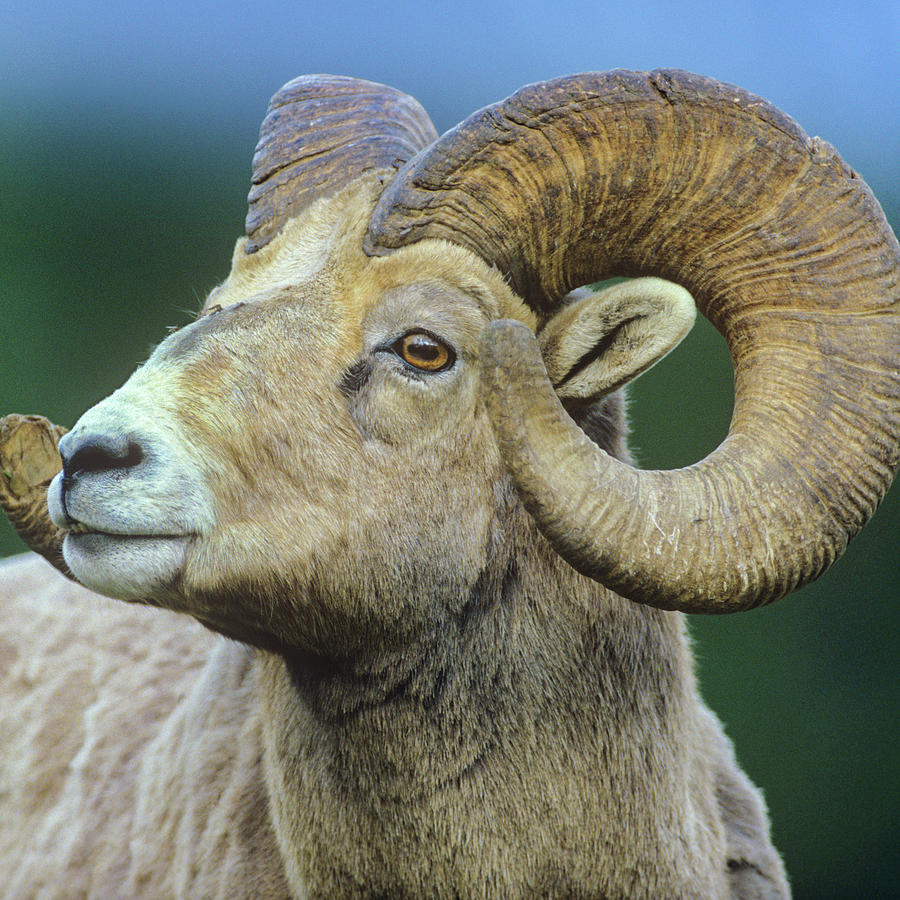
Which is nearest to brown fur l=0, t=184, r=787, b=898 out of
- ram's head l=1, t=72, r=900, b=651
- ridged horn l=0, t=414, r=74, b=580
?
ram's head l=1, t=72, r=900, b=651

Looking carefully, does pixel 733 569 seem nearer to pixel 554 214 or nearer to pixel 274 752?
pixel 554 214

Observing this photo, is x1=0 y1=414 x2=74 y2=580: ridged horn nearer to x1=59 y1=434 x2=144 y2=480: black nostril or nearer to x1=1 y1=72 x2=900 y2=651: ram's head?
x1=1 y1=72 x2=900 y2=651: ram's head

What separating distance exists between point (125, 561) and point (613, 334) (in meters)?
1.30

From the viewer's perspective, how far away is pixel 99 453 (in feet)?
7.74

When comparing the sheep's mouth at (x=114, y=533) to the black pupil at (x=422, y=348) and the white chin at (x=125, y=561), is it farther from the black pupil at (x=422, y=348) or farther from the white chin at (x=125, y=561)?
the black pupil at (x=422, y=348)

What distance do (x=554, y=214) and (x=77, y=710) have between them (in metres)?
2.44

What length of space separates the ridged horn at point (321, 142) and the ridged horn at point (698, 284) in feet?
1.51

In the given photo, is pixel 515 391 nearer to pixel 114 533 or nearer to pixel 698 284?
pixel 698 284

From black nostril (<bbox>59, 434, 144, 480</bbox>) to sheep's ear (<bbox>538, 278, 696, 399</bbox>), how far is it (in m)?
1.07

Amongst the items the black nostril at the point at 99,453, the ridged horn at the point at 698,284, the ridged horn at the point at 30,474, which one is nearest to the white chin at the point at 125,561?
the black nostril at the point at 99,453

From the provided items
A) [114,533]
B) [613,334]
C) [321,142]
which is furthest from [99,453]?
[321,142]

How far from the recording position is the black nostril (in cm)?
235

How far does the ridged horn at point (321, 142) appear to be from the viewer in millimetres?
3277

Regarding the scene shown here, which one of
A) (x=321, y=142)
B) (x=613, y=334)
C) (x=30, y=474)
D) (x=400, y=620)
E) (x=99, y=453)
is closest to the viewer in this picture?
(x=99, y=453)
